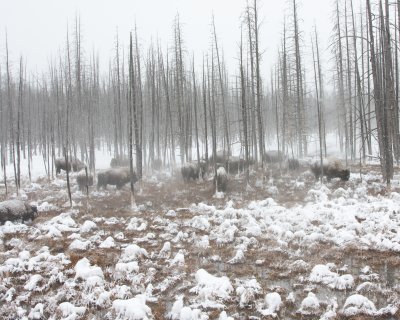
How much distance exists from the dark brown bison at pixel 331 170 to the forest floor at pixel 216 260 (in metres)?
3.27

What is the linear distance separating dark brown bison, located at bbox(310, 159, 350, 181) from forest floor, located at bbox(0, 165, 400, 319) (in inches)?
129

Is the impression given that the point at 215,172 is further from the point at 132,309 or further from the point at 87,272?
the point at 132,309

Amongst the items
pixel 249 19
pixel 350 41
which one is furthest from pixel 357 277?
pixel 350 41

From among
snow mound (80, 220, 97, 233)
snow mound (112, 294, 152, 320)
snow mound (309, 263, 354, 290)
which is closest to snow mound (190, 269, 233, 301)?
snow mound (112, 294, 152, 320)

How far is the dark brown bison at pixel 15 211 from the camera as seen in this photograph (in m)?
14.6

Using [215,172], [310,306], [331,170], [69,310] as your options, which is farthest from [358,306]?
[331,170]

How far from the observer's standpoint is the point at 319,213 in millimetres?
13141

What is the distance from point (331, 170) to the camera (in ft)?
69.2

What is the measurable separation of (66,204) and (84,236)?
6520 mm

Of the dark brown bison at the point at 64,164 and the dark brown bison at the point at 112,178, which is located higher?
the dark brown bison at the point at 64,164

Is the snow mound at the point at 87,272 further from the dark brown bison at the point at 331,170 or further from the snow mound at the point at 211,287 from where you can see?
the dark brown bison at the point at 331,170

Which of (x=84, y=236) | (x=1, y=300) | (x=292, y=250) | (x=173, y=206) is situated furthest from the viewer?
(x=173, y=206)

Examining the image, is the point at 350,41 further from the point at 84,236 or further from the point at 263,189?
the point at 84,236

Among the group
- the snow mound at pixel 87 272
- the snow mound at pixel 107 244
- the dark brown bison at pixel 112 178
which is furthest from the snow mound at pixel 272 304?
the dark brown bison at pixel 112 178
